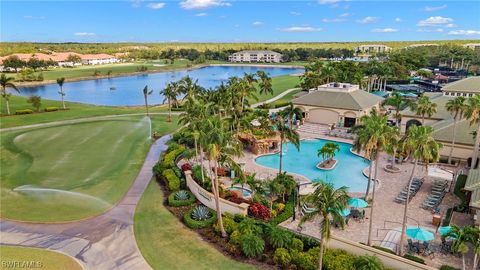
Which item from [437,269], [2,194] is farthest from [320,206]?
[2,194]

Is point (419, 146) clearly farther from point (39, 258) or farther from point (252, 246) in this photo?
point (39, 258)

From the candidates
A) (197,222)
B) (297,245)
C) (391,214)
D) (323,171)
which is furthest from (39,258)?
(323,171)

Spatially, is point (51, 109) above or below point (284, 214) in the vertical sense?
above

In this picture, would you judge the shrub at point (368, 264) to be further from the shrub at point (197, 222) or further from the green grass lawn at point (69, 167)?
the green grass lawn at point (69, 167)

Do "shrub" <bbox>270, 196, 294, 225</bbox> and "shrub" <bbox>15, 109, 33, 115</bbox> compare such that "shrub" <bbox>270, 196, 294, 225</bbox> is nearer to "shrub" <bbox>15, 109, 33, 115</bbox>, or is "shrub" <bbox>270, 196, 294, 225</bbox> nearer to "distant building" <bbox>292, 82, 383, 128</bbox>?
"distant building" <bbox>292, 82, 383, 128</bbox>

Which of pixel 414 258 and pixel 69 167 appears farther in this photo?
pixel 69 167

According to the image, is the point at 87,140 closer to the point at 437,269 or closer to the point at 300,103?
the point at 300,103
